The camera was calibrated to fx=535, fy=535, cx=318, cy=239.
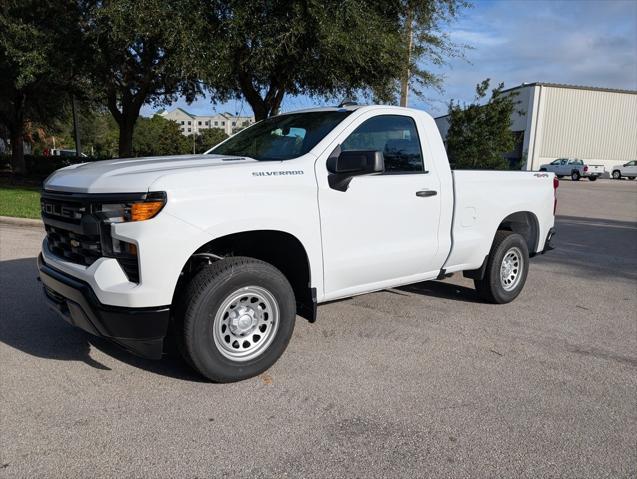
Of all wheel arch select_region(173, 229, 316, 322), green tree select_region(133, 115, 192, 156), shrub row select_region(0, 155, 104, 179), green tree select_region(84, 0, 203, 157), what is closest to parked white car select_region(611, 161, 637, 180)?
shrub row select_region(0, 155, 104, 179)

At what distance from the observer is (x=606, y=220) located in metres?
14.4

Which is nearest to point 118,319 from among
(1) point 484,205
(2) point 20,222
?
(1) point 484,205

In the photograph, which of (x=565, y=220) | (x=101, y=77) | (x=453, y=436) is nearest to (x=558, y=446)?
(x=453, y=436)

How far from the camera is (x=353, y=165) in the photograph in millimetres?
3773

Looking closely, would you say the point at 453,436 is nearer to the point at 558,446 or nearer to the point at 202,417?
the point at 558,446

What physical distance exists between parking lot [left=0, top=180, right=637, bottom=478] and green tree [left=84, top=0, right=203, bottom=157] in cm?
697

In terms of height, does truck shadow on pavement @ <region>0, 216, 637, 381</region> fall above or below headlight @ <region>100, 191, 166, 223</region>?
below

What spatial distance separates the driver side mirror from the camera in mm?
3734

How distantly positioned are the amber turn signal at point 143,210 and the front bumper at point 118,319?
553mm

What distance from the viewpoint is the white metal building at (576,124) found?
49.7m

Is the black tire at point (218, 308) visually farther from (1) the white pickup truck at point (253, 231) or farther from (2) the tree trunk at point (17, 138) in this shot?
(2) the tree trunk at point (17, 138)

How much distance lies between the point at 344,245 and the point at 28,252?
5.67 metres

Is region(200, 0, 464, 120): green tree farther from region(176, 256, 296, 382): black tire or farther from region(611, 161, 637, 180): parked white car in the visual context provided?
region(611, 161, 637, 180): parked white car

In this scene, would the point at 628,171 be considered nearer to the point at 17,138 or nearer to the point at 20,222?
the point at 17,138
